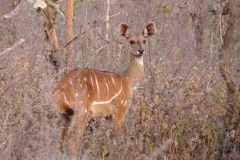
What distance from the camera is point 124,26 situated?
6680 mm

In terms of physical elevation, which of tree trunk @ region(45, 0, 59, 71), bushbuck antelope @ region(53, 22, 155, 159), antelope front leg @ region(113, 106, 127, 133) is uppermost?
tree trunk @ region(45, 0, 59, 71)

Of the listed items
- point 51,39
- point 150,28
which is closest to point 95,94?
point 51,39

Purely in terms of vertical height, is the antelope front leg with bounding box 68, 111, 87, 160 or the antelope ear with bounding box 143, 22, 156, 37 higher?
the antelope ear with bounding box 143, 22, 156, 37

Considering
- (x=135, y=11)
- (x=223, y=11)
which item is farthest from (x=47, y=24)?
(x=135, y=11)

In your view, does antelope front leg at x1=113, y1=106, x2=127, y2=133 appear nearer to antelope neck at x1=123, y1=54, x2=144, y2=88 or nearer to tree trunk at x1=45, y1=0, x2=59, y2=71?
antelope neck at x1=123, y1=54, x2=144, y2=88

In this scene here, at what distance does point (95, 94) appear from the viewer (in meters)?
5.59

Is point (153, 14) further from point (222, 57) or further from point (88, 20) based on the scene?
point (222, 57)

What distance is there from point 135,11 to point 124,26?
5124 millimetres

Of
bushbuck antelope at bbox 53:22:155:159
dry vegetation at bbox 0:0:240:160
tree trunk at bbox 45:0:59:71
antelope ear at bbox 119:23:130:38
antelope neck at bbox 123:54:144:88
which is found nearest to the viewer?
dry vegetation at bbox 0:0:240:160

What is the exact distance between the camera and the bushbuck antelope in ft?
16.7

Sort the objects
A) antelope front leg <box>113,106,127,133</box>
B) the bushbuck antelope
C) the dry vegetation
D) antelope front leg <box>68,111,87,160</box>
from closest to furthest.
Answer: the dry vegetation, antelope front leg <box>68,111,87,160</box>, the bushbuck antelope, antelope front leg <box>113,106,127,133</box>

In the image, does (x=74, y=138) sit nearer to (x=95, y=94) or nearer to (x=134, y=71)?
(x=95, y=94)

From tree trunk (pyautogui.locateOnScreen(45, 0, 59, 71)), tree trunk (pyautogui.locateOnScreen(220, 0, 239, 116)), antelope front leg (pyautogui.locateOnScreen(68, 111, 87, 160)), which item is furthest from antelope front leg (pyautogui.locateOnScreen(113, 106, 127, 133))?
tree trunk (pyautogui.locateOnScreen(45, 0, 59, 71))

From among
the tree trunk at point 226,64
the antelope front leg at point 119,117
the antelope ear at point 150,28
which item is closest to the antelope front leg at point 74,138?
the antelope front leg at point 119,117
